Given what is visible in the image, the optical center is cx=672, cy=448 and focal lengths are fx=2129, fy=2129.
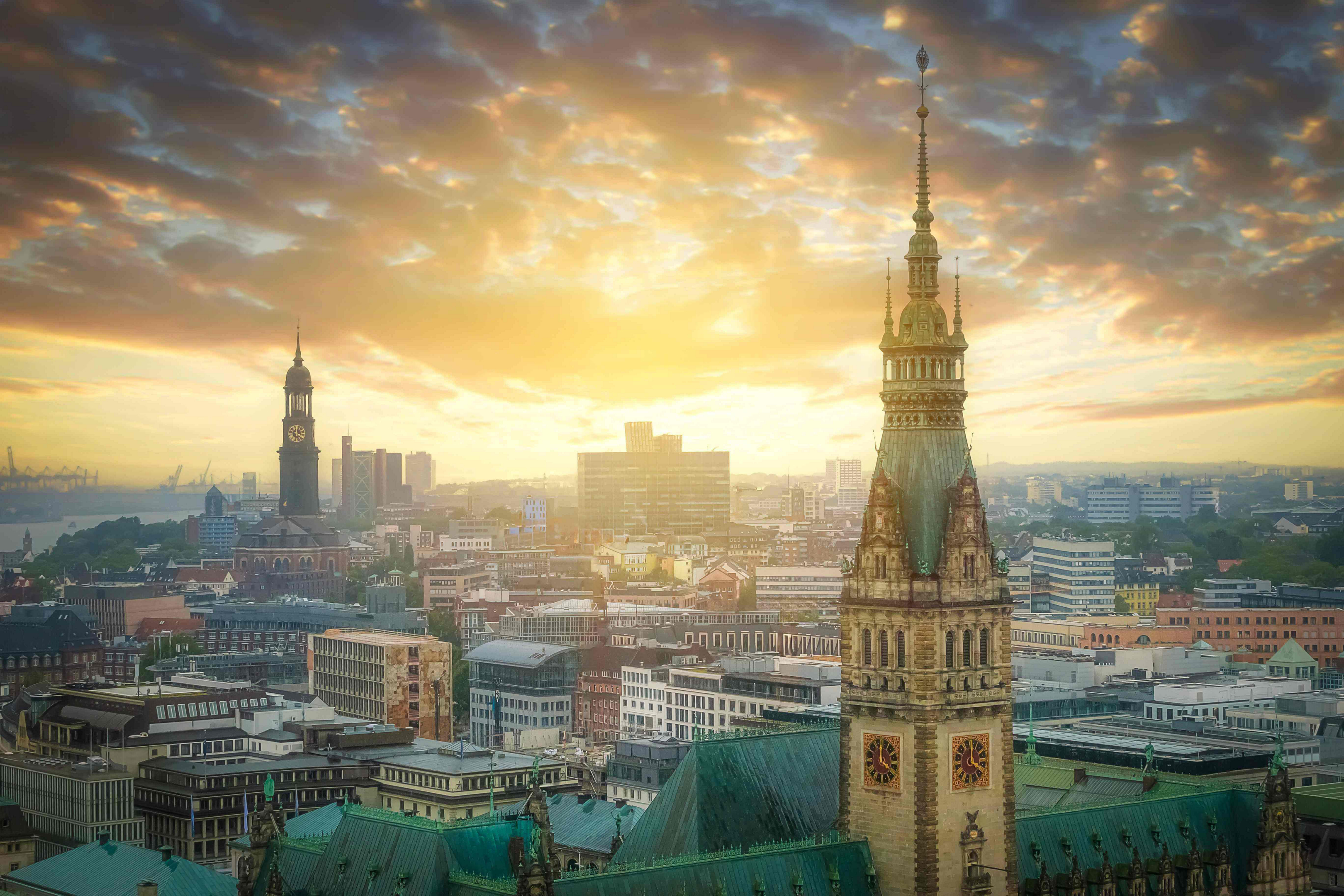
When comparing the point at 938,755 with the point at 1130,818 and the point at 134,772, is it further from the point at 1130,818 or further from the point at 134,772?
the point at 134,772

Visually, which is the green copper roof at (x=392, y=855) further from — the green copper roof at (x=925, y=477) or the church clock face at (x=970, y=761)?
the green copper roof at (x=925, y=477)

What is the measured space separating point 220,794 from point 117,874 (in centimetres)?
3288

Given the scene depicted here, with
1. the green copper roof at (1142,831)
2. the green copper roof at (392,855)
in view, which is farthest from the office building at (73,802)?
the green copper roof at (1142,831)

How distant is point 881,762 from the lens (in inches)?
3482

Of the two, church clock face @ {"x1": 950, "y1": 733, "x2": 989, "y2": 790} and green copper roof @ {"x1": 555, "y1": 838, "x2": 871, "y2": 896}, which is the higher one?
church clock face @ {"x1": 950, "y1": 733, "x2": 989, "y2": 790}

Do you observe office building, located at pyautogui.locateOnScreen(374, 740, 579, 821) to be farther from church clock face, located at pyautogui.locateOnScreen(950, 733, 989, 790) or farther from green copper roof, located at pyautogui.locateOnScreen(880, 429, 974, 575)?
green copper roof, located at pyautogui.locateOnScreen(880, 429, 974, 575)

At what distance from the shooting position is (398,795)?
169 m

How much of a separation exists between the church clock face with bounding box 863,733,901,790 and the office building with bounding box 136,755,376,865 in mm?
81402

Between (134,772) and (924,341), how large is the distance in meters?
110

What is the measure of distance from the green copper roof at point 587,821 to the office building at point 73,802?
1398 inches

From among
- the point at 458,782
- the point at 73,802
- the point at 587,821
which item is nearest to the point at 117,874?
the point at 587,821

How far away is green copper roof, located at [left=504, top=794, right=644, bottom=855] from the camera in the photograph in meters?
136

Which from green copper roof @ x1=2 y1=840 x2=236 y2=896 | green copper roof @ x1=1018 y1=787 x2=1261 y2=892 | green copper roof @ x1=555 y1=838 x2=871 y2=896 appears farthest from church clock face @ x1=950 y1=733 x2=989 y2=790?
green copper roof @ x1=2 y1=840 x2=236 y2=896

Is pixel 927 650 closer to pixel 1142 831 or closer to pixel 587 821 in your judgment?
pixel 1142 831
